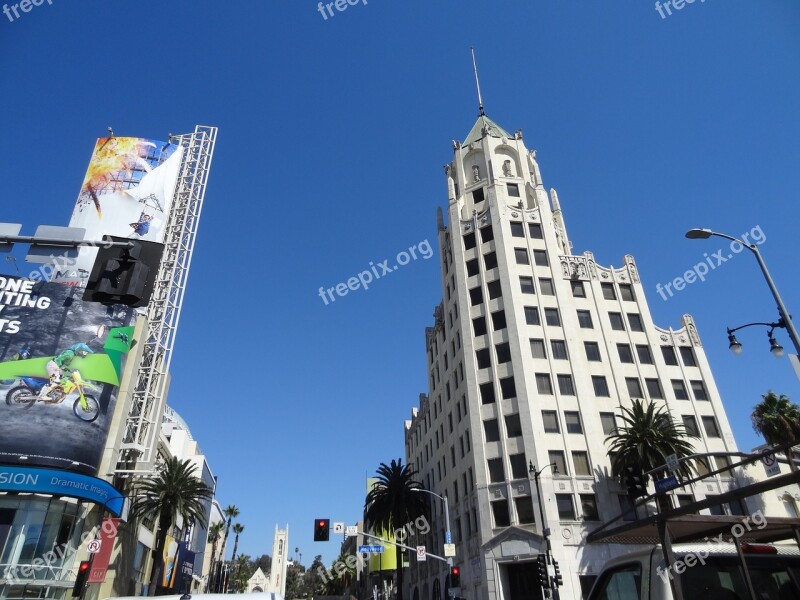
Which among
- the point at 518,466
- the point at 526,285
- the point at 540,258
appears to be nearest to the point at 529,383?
the point at 518,466

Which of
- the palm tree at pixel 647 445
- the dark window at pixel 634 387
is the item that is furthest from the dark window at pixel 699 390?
the palm tree at pixel 647 445

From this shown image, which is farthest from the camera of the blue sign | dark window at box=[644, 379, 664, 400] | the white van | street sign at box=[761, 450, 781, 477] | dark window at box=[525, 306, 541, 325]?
dark window at box=[525, 306, 541, 325]

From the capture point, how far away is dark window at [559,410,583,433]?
4428 centimetres

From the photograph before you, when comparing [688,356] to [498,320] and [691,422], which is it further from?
[498,320]

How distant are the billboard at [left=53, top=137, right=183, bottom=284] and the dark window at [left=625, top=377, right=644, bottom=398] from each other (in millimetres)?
46456

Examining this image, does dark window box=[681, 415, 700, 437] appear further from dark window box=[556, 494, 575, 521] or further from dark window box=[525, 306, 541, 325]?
dark window box=[525, 306, 541, 325]

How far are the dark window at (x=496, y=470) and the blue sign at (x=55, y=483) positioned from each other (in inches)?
1169

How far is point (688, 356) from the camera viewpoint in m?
50.6

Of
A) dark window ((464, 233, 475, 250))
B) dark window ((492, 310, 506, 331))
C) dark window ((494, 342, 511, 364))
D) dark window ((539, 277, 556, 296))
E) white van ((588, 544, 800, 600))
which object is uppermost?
dark window ((464, 233, 475, 250))

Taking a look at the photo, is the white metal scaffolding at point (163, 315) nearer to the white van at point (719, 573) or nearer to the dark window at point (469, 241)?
the dark window at point (469, 241)

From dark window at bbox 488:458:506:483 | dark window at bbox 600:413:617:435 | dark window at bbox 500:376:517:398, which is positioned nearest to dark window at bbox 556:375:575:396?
dark window at bbox 600:413:617:435

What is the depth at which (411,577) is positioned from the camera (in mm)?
64188

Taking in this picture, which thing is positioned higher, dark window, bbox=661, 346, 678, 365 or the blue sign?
dark window, bbox=661, 346, 678, 365

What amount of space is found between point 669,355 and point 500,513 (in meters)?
23.3
